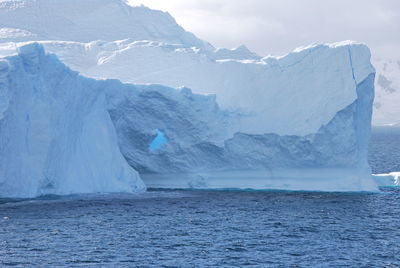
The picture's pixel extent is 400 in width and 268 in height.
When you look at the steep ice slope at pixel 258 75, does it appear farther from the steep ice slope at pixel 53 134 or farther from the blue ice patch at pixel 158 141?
the steep ice slope at pixel 53 134

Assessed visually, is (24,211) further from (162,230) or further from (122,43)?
(122,43)

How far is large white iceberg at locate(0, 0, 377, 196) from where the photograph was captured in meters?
33.0

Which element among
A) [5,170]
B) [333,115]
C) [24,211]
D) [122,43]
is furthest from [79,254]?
[122,43]

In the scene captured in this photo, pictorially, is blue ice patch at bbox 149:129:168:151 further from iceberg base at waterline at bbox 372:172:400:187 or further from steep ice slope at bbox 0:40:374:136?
iceberg base at waterline at bbox 372:172:400:187

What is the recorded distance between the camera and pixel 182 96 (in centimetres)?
3469

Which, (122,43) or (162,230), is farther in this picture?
(122,43)

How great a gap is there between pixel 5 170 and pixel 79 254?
9.18 m

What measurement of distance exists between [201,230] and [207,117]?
10.5 m

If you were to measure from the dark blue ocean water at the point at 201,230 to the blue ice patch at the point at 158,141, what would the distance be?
2324 millimetres

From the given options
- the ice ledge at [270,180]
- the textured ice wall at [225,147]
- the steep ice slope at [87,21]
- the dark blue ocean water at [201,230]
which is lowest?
the dark blue ocean water at [201,230]

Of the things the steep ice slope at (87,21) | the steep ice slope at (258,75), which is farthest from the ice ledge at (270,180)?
the steep ice slope at (87,21)

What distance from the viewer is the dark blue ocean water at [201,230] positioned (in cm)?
2130

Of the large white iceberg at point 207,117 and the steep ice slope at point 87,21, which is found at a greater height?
the steep ice slope at point 87,21

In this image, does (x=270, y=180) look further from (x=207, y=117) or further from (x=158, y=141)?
(x=158, y=141)
